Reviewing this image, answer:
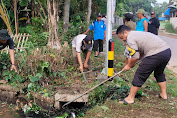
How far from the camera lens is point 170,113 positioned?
3.79 metres

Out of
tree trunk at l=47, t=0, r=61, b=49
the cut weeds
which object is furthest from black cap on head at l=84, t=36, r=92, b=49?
tree trunk at l=47, t=0, r=61, b=49

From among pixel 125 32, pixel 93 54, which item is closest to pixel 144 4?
pixel 93 54

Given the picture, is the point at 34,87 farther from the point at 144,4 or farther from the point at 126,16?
the point at 144,4

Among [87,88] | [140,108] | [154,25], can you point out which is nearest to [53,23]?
[87,88]

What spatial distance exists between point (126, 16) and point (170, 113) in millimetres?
3943

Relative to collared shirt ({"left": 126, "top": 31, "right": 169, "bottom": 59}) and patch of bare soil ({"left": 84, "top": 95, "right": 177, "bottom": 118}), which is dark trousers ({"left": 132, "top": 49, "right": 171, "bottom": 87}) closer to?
collared shirt ({"left": 126, "top": 31, "right": 169, "bottom": 59})

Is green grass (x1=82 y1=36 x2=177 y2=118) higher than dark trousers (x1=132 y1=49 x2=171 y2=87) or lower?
lower

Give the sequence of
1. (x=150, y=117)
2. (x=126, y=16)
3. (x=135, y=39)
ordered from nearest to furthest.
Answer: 1. (x=150, y=117)
2. (x=135, y=39)
3. (x=126, y=16)

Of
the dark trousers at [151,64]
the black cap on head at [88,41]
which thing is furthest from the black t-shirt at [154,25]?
the dark trousers at [151,64]

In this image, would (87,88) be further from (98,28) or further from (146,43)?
(98,28)

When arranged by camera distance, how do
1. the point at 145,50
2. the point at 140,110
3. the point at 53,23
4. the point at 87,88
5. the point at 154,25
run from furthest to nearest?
the point at 154,25 → the point at 53,23 → the point at 87,88 → the point at 145,50 → the point at 140,110

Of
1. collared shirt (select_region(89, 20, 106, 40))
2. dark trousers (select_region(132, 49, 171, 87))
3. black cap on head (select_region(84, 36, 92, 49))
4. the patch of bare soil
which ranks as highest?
collared shirt (select_region(89, 20, 106, 40))

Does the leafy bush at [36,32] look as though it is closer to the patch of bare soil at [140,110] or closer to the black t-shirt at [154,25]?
the black t-shirt at [154,25]

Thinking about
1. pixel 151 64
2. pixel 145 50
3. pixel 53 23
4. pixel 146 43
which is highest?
pixel 53 23
